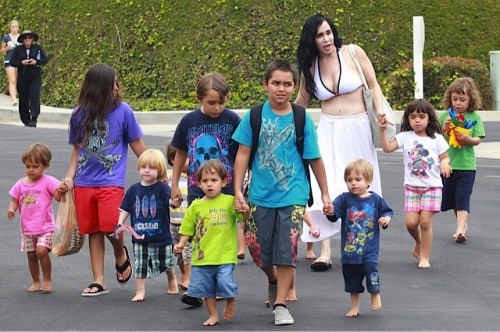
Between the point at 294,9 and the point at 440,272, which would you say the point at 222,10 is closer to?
the point at 294,9

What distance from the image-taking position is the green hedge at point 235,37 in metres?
29.0

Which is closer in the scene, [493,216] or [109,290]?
[109,290]

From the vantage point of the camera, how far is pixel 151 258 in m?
8.66

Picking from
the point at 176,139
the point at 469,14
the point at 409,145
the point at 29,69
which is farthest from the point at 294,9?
the point at 176,139

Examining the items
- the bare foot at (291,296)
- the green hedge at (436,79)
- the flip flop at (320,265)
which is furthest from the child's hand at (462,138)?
the green hedge at (436,79)

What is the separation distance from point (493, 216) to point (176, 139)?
5101 mm

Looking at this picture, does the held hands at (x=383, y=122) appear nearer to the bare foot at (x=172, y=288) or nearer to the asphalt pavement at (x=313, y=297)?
the asphalt pavement at (x=313, y=297)

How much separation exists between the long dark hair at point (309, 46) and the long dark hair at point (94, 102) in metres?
1.62

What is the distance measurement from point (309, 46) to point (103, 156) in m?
1.87

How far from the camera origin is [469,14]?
2972 cm

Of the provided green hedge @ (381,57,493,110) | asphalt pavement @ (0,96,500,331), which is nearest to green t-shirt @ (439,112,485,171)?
asphalt pavement @ (0,96,500,331)

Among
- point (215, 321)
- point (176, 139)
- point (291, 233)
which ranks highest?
point (176, 139)

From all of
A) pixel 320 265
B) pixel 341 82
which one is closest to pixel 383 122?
pixel 341 82

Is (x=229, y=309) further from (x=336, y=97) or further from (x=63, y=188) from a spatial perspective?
(x=336, y=97)
